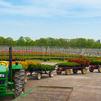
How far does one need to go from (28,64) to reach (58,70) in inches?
201

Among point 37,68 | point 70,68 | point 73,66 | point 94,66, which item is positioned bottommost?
point 94,66

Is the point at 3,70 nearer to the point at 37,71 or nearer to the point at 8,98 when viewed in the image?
the point at 8,98

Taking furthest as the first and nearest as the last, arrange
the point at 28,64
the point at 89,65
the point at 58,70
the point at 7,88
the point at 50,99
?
1. the point at 89,65
2. the point at 58,70
3. the point at 28,64
4. the point at 7,88
5. the point at 50,99

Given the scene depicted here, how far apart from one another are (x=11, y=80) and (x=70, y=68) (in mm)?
13397

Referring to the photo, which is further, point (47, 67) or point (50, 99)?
point (47, 67)

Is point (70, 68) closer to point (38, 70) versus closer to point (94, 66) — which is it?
point (94, 66)

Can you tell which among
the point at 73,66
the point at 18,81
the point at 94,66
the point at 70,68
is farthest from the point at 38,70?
the point at 94,66

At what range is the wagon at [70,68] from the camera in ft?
92.2

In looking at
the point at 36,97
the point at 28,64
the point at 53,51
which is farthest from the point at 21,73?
the point at 53,51

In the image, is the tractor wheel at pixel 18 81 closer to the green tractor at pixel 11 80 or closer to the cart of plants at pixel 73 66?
the green tractor at pixel 11 80

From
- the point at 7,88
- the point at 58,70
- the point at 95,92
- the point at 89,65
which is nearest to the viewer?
the point at 7,88

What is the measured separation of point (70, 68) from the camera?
28516mm

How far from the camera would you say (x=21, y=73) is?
50.8 ft

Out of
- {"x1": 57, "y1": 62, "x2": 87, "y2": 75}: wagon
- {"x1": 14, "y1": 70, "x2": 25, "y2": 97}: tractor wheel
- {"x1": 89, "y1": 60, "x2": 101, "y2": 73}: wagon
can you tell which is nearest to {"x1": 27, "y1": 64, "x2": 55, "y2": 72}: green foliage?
{"x1": 57, "y1": 62, "x2": 87, "y2": 75}: wagon
